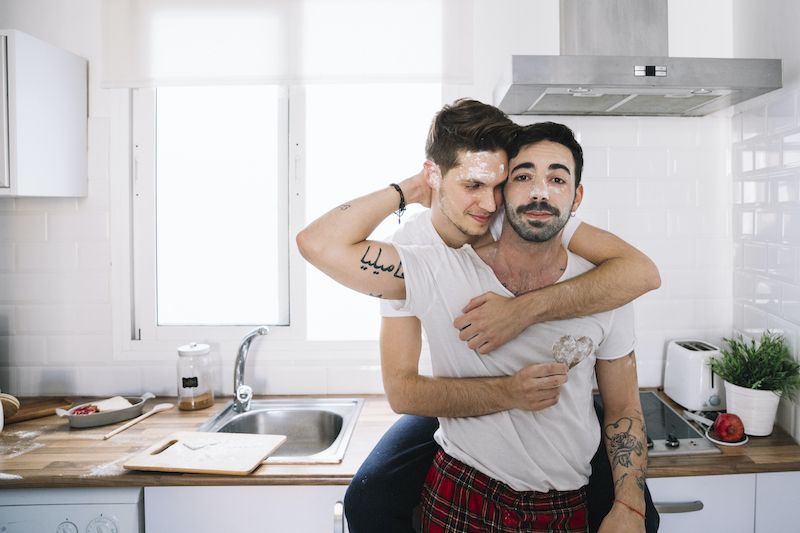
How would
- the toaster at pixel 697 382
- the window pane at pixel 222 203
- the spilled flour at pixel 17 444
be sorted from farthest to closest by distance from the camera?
1. the window pane at pixel 222 203
2. the toaster at pixel 697 382
3. the spilled flour at pixel 17 444

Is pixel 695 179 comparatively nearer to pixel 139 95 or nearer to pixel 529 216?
pixel 529 216

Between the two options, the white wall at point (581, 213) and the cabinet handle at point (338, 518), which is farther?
the white wall at point (581, 213)

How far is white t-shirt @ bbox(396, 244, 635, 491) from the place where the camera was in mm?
1391

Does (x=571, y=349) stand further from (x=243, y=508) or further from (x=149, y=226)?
(x=149, y=226)

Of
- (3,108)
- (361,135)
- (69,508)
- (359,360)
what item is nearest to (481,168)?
(361,135)

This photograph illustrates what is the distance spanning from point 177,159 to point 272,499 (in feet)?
4.60

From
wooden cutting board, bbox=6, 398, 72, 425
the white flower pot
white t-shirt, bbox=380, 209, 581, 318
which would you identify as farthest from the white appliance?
the white flower pot

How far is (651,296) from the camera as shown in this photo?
2.37m

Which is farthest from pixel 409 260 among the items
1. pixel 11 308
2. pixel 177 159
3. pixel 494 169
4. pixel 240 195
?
pixel 11 308

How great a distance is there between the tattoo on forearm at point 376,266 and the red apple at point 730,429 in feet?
3.81

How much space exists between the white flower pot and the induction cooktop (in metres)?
0.15

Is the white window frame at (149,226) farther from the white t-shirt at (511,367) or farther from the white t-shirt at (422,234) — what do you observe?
the white t-shirt at (511,367)

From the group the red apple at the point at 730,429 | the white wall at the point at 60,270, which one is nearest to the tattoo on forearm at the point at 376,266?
the red apple at the point at 730,429

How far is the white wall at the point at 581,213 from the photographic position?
2.32 m
